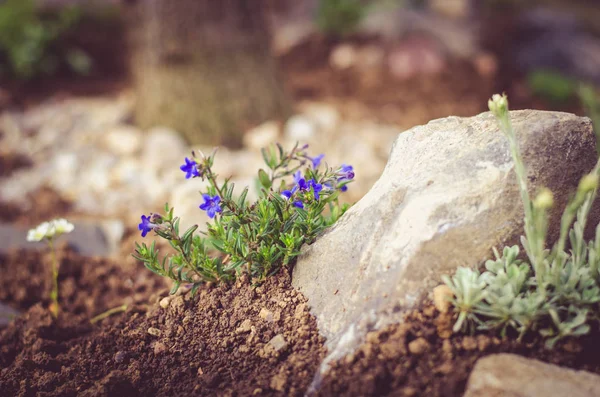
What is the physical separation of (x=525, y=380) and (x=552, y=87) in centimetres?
553

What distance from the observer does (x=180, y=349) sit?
6.93 feet

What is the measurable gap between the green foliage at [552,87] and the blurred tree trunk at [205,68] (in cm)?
335

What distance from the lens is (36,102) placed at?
5812 mm

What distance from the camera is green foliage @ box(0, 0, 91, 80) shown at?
19.4 ft

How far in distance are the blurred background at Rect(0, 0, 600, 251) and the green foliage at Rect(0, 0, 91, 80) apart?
0.05 feet

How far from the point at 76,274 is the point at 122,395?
1579 millimetres

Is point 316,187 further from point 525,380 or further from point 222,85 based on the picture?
point 222,85

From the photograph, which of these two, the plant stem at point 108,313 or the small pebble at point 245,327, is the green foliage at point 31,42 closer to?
the plant stem at point 108,313

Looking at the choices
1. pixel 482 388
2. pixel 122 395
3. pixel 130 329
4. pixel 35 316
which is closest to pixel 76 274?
pixel 35 316

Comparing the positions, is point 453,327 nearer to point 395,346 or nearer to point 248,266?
point 395,346

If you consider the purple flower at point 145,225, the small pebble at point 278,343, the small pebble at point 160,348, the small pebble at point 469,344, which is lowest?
the small pebble at point 469,344

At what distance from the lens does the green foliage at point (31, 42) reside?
19.4ft

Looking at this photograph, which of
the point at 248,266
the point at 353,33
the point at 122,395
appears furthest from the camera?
the point at 353,33

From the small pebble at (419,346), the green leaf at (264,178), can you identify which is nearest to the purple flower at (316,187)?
the green leaf at (264,178)
